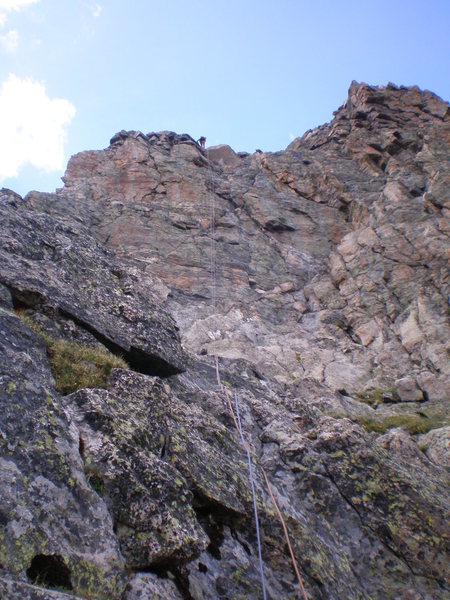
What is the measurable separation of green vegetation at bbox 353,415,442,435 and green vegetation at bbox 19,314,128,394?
1467 centimetres

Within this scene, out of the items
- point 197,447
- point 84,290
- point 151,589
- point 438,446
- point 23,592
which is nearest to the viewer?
point 23,592

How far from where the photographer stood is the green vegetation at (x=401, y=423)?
21.8 m

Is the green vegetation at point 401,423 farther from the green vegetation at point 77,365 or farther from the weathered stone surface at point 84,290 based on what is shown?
the green vegetation at point 77,365

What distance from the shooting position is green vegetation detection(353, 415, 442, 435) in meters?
21.8

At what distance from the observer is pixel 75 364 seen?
8.93 m

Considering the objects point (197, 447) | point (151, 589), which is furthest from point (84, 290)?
point (151, 589)

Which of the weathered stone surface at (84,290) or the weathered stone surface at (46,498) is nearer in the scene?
the weathered stone surface at (46,498)

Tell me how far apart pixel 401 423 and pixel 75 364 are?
17.7m

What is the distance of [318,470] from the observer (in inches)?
428

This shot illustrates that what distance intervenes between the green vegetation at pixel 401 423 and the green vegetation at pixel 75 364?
1467 cm

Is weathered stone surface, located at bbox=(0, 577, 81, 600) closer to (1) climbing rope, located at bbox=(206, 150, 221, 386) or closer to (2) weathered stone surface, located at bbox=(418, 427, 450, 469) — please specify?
(2) weathered stone surface, located at bbox=(418, 427, 450, 469)

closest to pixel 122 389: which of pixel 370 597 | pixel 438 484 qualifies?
pixel 370 597

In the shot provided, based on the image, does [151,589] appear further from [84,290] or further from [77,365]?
[84,290]

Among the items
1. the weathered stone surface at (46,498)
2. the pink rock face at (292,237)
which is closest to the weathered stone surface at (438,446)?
the pink rock face at (292,237)
